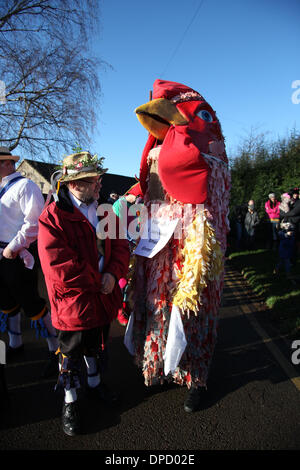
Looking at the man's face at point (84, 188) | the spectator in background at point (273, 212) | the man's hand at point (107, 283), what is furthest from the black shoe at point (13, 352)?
the spectator in background at point (273, 212)

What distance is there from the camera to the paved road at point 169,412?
6.66 ft

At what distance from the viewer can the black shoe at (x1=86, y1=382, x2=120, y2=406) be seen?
2.40 m

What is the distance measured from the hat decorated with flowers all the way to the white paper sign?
60 centimetres

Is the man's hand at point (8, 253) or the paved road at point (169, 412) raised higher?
the man's hand at point (8, 253)

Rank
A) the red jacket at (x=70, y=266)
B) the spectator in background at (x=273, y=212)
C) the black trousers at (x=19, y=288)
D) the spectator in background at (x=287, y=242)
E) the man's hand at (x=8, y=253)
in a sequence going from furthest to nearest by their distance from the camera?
1. the spectator in background at (x=273, y=212)
2. the spectator in background at (x=287, y=242)
3. the black trousers at (x=19, y=288)
4. the man's hand at (x=8, y=253)
5. the red jacket at (x=70, y=266)

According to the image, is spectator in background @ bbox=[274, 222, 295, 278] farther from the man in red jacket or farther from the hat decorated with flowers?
the hat decorated with flowers

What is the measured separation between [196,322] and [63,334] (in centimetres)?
102

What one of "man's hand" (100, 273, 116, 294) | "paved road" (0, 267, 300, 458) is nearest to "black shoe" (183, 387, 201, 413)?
"paved road" (0, 267, 300, 458)

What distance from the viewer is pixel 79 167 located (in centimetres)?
213

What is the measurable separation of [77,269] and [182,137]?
1227mm

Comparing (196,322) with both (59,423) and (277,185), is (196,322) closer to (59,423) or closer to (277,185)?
(59,423)

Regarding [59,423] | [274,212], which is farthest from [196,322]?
[274,212]

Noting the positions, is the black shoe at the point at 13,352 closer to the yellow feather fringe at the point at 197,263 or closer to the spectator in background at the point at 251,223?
the yellow feather fringe at the point at 197,263

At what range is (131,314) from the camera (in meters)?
2.54
